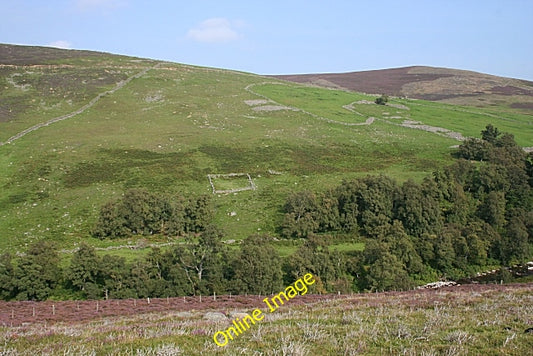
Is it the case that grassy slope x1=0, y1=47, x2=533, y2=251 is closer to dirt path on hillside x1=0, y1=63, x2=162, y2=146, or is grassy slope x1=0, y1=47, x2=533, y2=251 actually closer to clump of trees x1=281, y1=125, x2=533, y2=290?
dirt path on hillside x1=0, y1=63, x2=162, y2=146

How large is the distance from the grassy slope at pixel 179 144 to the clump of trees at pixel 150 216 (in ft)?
6.78

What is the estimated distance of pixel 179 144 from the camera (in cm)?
6850

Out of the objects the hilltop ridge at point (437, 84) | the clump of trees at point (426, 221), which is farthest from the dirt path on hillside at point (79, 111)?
the hilltop ridge at point (437, 84)

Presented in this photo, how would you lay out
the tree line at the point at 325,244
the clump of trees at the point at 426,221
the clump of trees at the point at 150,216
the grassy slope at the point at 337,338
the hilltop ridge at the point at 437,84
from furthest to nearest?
the hilltop ridge at the point at 437,84, the clump of trees at the point at 150,216, the clump of trees at the point at 426,221, the tree line at the point at 325,244, the grassy slope at the point at 337,338

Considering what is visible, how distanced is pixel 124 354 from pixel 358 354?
6.27 meters

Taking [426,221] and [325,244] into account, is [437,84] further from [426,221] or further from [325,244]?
[325,244]

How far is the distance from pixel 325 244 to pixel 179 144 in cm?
3861

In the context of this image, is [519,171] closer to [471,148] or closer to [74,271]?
[471,148]

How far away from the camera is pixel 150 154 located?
63875 mm

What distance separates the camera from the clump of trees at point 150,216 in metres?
42.3

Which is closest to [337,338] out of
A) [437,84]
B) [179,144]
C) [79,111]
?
[179,144]

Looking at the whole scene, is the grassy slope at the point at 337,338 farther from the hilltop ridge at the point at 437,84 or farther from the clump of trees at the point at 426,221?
the hilltop ridge at the point at 437,84

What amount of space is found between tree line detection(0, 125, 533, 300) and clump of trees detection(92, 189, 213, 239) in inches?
4.5

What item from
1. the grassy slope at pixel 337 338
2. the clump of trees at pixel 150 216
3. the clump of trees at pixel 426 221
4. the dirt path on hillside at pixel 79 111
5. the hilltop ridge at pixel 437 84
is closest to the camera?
the grassy slope at pixel 337 338
